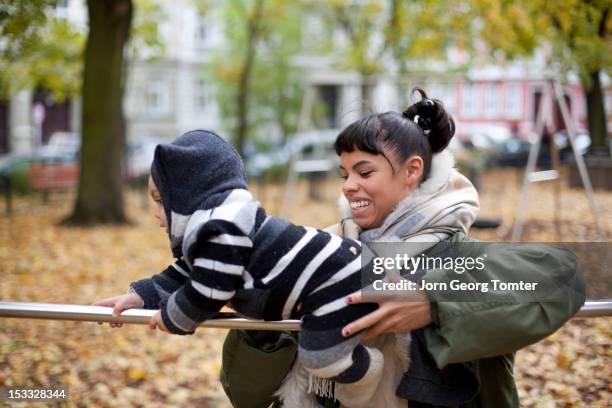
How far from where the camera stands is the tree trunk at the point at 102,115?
36.8 ft

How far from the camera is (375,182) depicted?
1.98 m

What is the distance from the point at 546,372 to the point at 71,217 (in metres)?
9.24

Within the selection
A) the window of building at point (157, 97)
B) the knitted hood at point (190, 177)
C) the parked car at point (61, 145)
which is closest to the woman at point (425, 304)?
the knitted hood at point (190, 177)

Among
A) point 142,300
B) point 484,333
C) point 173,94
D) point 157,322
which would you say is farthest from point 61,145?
point 484,333

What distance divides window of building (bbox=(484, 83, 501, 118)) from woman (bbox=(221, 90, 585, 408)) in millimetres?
7609

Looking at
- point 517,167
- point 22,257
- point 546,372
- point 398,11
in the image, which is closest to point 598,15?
point 546,372

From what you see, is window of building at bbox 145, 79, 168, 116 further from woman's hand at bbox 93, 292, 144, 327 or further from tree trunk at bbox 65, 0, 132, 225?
woman's hand at bbox 93, 292, 144, 327

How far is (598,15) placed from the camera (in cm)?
619

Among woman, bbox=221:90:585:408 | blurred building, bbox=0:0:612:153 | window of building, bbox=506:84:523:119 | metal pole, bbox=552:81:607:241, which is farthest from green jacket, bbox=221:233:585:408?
blurred building, bbox=0:0:612:153

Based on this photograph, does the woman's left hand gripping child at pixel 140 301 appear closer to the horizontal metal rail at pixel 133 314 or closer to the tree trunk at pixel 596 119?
the horizontal metal rail at pixel 133 314

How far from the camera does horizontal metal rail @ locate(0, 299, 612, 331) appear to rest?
1.82 meters

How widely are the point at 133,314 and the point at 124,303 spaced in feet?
0.20

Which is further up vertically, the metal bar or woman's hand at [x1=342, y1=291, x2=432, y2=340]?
woman's hand at [x1=342, y1=291, x2=432, y2=340]

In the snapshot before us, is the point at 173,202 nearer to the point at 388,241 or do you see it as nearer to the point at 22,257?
the point at 388,241
